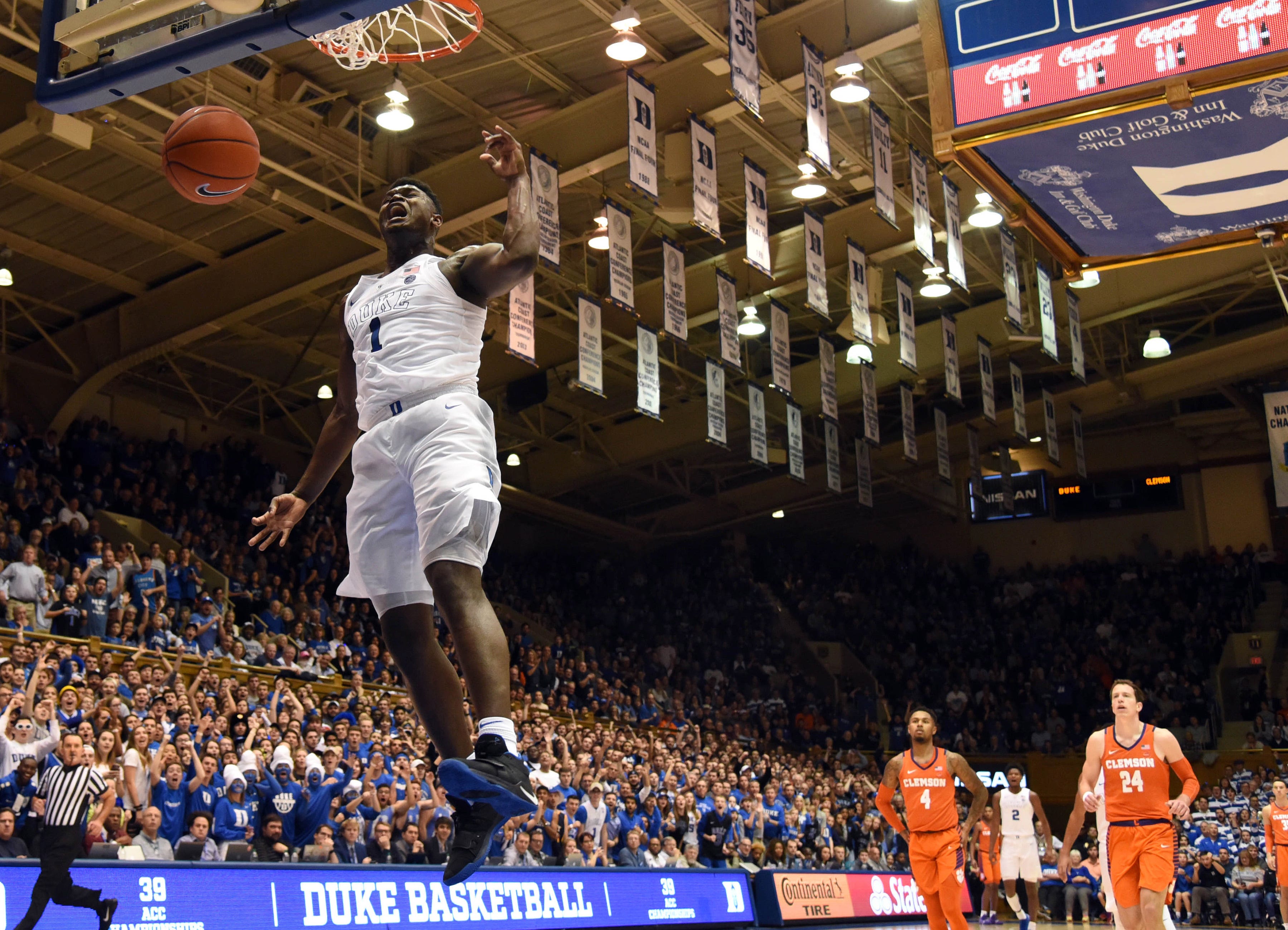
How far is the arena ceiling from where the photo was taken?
17.2m

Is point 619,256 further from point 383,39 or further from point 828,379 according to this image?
point 383,39

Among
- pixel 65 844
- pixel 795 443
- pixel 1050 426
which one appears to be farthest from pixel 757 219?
pixel 1050 426

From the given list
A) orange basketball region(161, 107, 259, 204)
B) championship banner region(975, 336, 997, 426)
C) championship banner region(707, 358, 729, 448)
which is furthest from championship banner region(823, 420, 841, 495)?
orange basketball region(161, 107, 259, 204)

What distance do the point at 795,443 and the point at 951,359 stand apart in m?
3.08

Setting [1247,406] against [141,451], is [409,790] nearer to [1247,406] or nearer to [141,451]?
[141,451]

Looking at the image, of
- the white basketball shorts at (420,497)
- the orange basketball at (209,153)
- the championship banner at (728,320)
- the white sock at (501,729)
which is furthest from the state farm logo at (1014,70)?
the championship banner at (728,320)

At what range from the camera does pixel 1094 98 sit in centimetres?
652

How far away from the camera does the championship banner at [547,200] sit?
52.6 feet

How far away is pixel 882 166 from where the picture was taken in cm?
1706

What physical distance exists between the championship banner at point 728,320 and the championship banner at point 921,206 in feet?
9.33

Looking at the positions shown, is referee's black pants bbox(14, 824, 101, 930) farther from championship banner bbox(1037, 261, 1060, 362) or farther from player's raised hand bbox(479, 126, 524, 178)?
championship banner bbox(1037, 261, 1060, 362)

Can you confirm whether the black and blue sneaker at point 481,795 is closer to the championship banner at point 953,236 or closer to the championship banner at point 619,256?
the championship banner at point 619,256

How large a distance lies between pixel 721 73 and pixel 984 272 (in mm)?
9627

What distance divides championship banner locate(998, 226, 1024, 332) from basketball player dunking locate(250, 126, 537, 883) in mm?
17233
